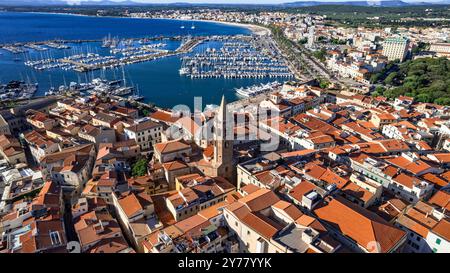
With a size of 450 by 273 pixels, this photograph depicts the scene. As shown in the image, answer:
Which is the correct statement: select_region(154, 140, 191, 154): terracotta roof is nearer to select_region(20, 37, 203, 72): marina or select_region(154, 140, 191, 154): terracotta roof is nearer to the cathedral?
the cathedral

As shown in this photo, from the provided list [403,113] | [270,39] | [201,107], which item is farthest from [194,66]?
Answer: [270,39]

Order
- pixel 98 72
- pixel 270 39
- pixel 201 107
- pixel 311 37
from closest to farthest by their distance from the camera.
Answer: pixel 201 107
pixel 98 72
pixel 311 37
pixel 270 39

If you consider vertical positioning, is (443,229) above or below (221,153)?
below

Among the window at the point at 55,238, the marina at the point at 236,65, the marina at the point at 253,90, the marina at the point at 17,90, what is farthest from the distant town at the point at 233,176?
the marina at the point at 236,65

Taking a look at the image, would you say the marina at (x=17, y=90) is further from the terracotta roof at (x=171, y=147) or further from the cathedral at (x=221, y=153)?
the cathedral at (x=221, y=153)

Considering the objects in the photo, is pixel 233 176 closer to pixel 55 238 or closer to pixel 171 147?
pixel 171 147

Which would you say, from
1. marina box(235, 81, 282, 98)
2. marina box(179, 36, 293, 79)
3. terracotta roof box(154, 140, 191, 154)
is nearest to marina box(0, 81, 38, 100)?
marina box(179, 36, 293, 79)

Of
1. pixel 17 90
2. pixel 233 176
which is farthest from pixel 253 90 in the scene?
pixel 17 90

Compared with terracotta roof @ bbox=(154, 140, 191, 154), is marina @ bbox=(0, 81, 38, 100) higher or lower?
lower

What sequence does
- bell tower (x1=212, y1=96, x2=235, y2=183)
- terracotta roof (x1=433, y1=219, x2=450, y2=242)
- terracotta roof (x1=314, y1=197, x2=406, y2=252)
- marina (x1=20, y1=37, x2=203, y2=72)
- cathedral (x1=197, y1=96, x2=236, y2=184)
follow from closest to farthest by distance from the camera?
1. terracotta roof (x1=314, y1=197, x2=406, y2=252)
2. terracotta roof (x1=433, y1=219, x2=450, y2=242)
3. bell tower (x1=212, y1=96, x2=235, y2=183)
4. cathedral (x1=197, y1=96, x2=236, y2=184)
5. marina (x1=20, y1=37, x2=203, y2=72)

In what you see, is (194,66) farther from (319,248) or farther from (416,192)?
(319,248)

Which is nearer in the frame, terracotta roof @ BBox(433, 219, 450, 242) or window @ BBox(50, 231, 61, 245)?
terracotta roof @ BBox(433, 219, 450, 242)
